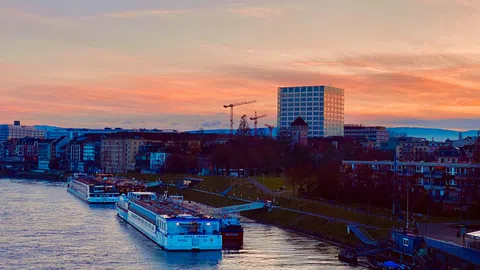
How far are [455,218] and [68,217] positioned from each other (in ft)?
A: 109

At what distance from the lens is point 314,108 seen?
186875 mm

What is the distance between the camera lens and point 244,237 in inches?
1997

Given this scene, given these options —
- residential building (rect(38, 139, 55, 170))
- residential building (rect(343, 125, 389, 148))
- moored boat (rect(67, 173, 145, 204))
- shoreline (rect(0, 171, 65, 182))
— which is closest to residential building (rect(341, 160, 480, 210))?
moored boat (rect(67, 173, 145, 204))

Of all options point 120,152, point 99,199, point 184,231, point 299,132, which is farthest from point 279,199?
point 120,152

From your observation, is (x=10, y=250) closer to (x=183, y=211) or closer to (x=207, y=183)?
(x=183, y=211)

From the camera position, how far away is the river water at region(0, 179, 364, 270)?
128ft

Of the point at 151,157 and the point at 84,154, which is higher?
the point at 84,154

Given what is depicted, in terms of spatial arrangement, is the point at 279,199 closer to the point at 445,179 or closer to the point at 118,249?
the point at 445,179

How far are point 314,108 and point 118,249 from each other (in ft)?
478

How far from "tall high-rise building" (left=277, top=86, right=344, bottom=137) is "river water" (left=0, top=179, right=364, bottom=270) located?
12738 cm

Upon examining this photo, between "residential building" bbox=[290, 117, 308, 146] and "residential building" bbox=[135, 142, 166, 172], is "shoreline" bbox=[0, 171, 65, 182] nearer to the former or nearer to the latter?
"residential building" bbox=[135, 142, 166, 172]

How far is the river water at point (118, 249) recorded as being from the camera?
39.1 metres

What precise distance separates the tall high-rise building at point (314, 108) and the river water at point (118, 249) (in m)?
127

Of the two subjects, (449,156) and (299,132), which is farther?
(299,132)
